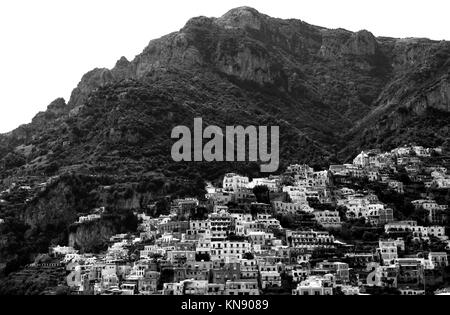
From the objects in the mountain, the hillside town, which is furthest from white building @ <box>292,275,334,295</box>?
the mountain

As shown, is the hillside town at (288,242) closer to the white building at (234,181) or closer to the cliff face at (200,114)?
the white building at (234,181)

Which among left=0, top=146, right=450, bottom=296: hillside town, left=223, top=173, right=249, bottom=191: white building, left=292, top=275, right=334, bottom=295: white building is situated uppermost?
left=223, top=173, right=249, bottom=191: white building

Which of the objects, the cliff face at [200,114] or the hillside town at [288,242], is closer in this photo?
the hillside town at [288,242]

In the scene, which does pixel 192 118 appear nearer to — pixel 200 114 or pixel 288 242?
pixel 200 114

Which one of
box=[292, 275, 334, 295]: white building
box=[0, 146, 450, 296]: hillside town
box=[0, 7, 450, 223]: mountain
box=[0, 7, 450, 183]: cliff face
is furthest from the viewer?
box=[0, 7, 450, 183]: cliff face

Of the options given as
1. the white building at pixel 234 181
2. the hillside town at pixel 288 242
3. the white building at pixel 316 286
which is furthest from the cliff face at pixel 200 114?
the white building at pixel 316 286

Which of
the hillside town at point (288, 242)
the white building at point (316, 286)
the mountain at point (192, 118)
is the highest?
the mountain at point (192, 118)

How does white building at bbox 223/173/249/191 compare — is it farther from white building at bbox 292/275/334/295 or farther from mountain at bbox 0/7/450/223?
white building at bbox 292/275/334/295
